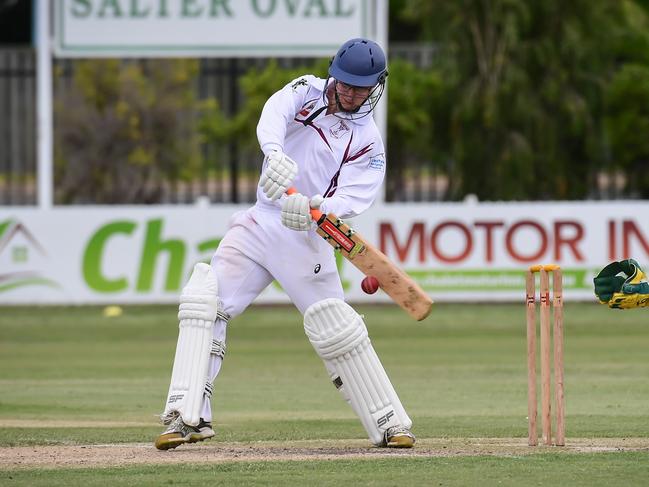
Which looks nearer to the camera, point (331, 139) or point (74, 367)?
point (331, 139)

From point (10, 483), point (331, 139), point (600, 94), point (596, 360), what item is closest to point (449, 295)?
point (596, 360)

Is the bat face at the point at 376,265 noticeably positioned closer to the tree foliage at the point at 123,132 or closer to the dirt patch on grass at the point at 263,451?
the dirt patch on grass at the point at 263,451

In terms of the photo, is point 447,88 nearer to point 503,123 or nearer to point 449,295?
point 503,123

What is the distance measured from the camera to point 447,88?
20719 mm

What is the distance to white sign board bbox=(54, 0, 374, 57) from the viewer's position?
1603cm

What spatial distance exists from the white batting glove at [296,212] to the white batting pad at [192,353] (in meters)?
0.47

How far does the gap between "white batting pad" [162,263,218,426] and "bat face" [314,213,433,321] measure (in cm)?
56

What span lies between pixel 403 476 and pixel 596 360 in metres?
5.86

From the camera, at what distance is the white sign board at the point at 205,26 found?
16031 millimetres

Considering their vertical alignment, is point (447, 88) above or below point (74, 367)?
above

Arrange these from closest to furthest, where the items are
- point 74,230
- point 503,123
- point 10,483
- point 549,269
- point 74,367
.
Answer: point 10,483, point 549,269, point 74,367, point 74,230, point 503,123

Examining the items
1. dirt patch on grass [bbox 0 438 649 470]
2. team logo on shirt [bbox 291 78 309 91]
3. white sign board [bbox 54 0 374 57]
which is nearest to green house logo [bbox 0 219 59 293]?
white sign board [bbox 54 0 374 57]

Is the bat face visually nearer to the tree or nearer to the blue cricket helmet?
the blue cricket helmet

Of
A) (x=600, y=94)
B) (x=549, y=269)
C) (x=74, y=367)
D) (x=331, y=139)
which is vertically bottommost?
(x=74, y=367)
